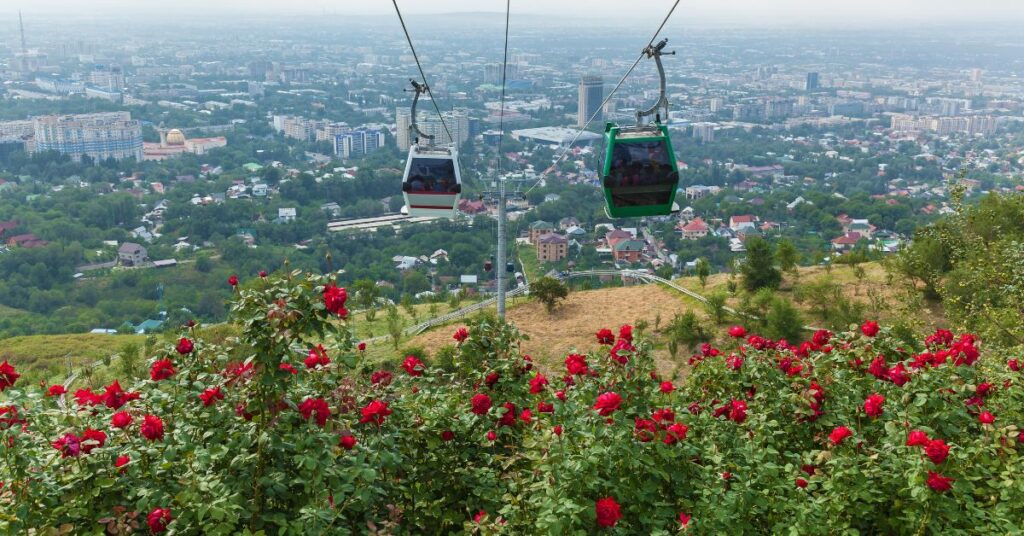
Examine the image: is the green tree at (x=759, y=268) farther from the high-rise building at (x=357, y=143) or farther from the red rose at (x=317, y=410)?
the high-rise building at (x=357, y=143)

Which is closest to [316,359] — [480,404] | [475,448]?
[480,404]

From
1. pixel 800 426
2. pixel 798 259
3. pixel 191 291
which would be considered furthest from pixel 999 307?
pixel 191 291

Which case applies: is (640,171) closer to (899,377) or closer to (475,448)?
(899,377)

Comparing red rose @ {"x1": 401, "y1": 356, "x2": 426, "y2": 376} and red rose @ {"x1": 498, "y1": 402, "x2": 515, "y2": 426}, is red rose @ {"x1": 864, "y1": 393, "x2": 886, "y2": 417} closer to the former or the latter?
red rose @ {"x1": 498, "y1": 402, "x2": 515, "y2": 426}

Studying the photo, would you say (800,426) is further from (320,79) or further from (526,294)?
(320,79)

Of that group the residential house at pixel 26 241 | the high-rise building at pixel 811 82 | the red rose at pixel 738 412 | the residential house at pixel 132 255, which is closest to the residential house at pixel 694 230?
the residential house at pixel 132 255

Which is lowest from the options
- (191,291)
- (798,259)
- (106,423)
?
(191,291)
